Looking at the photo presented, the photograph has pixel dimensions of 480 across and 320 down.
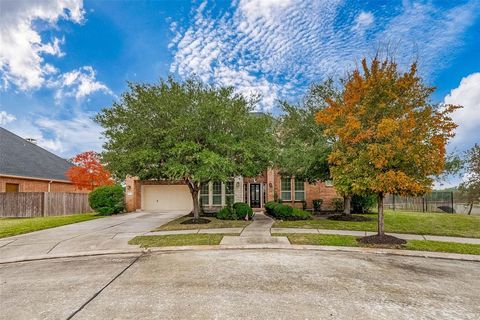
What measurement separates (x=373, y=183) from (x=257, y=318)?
6223mm

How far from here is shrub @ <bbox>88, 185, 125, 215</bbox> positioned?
18.1 meters

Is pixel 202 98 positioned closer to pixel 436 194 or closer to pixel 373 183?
pixel 373 183

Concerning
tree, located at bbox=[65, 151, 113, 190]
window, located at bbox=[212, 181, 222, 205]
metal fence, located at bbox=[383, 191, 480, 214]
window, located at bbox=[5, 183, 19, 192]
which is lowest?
metal fence, located at bbox=[383, 191, 480, 214]

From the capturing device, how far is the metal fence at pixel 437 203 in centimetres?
2084

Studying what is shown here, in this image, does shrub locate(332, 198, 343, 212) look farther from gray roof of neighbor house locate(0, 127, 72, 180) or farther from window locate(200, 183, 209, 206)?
gray roof of neighbor house locate(0, 127, 72, 180)

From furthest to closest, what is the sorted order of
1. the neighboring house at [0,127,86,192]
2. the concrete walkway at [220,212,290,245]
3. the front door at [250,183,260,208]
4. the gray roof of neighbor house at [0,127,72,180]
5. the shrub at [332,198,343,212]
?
1. the gray roof of neighbor house at [0,127,72,180]
2. the front door at [250,183,260,208]
3. the neighboring house at [0,127,86,192]
4. the shrub at [332,198,343,212]
5. the concrete walkway at [220,212,290,245]

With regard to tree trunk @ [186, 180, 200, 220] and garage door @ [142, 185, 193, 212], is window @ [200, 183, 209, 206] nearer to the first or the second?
garage door @ [142, 185, 193, 212]

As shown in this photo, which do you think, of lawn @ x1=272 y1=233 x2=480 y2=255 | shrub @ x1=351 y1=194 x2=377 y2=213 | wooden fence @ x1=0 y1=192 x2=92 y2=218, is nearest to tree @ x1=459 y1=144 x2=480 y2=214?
shrub @ x1=351 y1=194 x2=377 y2=213

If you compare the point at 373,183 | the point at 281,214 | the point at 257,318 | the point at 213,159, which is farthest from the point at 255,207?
the point at 257,318

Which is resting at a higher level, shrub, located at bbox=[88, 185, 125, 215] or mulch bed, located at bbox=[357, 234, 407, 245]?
shrub, located at bbox=[88, 185, 125, 215]

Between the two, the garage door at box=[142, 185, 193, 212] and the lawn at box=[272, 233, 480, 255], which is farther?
the garage door at box=[142, 185, 193, 212]

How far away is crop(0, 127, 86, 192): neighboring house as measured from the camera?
2023 centimetres

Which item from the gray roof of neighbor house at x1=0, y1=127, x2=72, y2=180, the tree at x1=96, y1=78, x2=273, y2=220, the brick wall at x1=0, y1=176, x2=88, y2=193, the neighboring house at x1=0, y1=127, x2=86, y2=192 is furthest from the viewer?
the gray roof of neighbor house at x1=0, y1=127, x2=72, y2=180

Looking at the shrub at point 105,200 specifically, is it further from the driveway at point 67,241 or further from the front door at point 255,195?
the front door at point 255,195
